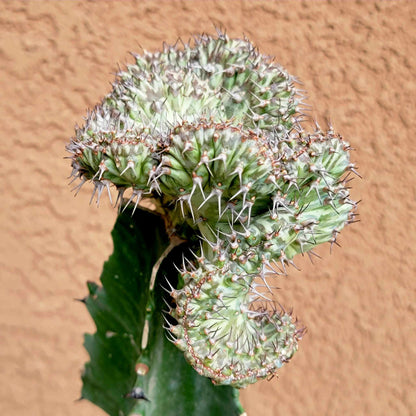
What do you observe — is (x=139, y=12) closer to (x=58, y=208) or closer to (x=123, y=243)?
(x=58, y=208)

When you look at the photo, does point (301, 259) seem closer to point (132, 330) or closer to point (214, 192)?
point (132, 330)

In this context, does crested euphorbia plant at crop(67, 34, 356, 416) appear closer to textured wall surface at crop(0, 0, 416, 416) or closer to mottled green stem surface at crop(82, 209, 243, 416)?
mottled green stem surface at crop(82, 209, 243, 416)

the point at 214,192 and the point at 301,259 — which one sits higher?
the point at 214,192

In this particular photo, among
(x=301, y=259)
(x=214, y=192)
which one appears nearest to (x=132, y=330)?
(x=214, y=192)

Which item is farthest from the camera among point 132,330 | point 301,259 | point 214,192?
point 301,259

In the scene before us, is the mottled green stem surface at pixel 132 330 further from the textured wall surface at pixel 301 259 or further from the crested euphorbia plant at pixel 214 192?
the textured wall surface at pixel 301 259

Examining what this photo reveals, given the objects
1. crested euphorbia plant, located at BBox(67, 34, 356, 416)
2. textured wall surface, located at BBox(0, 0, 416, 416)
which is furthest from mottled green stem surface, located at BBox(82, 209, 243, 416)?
textured wall surface, located at BBox(0, 0, 416, 416)

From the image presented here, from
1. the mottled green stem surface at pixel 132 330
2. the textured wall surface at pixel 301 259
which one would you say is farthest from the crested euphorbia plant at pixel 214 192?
the textured wall surface at pixel 301 259
